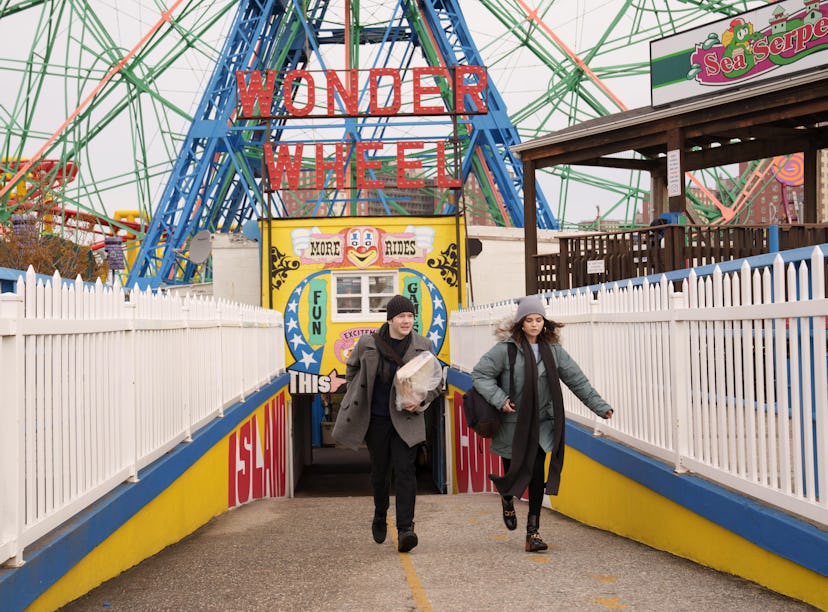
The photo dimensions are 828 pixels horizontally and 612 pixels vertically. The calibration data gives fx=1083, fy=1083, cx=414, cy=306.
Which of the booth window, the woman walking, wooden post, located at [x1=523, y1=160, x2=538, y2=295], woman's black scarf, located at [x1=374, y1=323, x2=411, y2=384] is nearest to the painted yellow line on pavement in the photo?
the woman walking

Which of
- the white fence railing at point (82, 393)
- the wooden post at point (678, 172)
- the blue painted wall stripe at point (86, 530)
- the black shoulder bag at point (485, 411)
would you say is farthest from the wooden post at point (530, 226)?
the black shoulder bag at point (485, 411)

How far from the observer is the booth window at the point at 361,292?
2389 centimetres

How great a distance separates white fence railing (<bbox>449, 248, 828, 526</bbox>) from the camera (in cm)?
486

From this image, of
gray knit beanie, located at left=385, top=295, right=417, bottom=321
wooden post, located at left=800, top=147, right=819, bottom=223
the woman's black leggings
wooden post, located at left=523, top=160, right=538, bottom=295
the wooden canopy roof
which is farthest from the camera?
wooden post, located at left=523, top=160, right=538, bottom=295

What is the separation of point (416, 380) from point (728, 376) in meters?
2.02

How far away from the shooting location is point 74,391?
220 inches

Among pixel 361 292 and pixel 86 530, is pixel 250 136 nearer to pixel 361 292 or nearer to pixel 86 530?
pixel 361 292

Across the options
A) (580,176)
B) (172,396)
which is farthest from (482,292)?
(172,396)

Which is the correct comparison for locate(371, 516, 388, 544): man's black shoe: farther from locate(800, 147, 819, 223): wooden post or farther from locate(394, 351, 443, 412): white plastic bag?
locate(800, 147, 819, 223): wooden post

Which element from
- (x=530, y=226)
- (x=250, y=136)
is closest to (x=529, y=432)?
(x=530, y=226)

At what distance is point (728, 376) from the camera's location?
5812 mm

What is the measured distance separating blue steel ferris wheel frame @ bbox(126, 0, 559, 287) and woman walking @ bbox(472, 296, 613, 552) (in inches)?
1129

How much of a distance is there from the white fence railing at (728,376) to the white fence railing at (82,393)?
3.36 meters

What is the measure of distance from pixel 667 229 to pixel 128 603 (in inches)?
394
